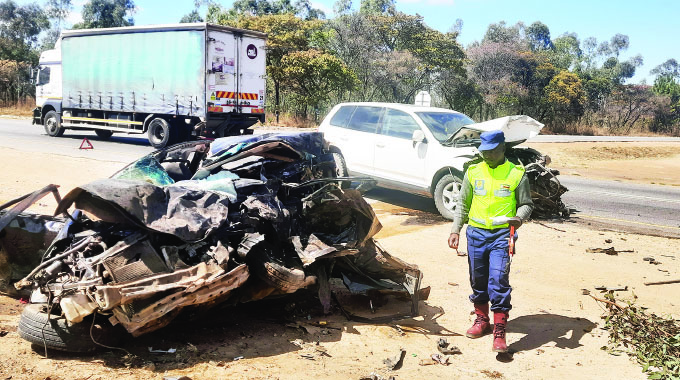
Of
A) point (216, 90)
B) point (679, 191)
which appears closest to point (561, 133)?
point (679, 191)

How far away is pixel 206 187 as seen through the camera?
4.91 m

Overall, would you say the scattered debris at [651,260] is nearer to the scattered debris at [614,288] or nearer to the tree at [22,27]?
the scattered debris at [614,288]

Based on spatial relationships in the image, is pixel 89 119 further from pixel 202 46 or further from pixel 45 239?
pixel 45 239

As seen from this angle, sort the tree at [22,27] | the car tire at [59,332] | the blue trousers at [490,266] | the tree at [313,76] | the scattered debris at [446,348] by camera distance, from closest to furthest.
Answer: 1. the car tire at [59,332]
2. the scattered debris at [446,348]
3. the blue trousers at [490,266]
4. the tree at [313,76]
5. the tree at [22,27]

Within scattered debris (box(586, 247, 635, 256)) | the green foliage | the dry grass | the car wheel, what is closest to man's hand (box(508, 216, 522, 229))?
the green foliage

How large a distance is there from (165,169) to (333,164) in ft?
5.74

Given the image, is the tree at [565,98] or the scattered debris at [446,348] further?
the tree at [565,98]

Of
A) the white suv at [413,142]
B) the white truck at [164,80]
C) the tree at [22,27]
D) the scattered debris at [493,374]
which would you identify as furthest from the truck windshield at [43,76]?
the tree at [22,27]

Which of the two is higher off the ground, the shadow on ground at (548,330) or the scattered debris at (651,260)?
the scattered debris at (651,260)

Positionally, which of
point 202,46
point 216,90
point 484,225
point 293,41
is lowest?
point 484,225

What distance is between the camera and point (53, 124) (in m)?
23.1

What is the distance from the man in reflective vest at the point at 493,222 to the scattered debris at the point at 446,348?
31cm

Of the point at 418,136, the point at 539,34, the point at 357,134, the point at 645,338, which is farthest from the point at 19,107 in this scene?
the point at 539,34

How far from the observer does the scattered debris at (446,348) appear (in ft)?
15.2
